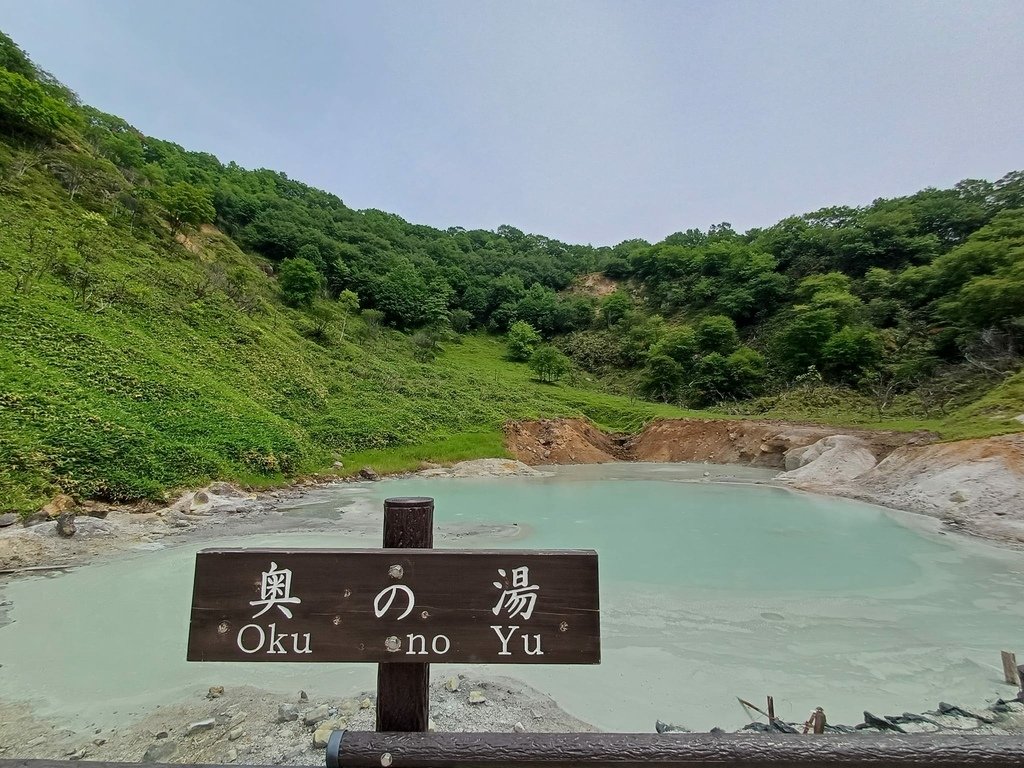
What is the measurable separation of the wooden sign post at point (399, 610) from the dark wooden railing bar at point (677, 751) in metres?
0.20

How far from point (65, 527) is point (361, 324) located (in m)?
29.8

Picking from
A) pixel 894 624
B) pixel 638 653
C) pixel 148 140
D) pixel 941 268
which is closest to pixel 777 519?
pixel 894 624

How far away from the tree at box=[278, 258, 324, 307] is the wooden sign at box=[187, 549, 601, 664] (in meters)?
34.5

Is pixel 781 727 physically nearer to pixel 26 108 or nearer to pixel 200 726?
pixel 200 726

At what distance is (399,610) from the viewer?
1698 mm

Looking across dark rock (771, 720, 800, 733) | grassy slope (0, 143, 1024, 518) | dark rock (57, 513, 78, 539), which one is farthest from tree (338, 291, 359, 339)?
dark rock (771, 720, 800, 733)

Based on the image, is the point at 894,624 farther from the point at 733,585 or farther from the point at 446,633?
the point at 446,633

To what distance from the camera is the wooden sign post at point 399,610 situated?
1674 mm

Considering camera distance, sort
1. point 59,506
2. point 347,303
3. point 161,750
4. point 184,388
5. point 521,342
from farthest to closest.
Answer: point 521,342, point 347,303, point 184,388, point 59,506, point 161,750

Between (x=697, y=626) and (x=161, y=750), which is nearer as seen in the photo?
(x=161, y=750)

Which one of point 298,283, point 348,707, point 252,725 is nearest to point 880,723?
point 348,707

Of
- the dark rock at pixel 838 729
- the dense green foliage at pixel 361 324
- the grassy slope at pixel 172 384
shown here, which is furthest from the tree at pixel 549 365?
the dark rock at pixel 838 729

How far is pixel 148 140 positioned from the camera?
153ft

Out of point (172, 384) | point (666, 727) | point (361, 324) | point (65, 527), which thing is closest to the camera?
point (666, 727)
